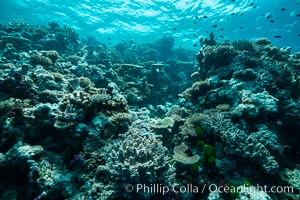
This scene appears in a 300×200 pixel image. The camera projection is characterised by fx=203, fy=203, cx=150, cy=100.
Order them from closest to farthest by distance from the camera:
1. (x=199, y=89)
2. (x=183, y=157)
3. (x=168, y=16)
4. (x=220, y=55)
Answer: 1. (x=183, y=157)
2. (x=199, y=89)
3. (x=220, y=55)
4. (x=168, y=16)

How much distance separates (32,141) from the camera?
5855 mm

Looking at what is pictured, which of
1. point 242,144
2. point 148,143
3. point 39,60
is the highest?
point 39,60

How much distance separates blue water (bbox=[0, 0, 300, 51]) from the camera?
25.1 m

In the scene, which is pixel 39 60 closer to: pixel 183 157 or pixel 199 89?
pixel 199 89

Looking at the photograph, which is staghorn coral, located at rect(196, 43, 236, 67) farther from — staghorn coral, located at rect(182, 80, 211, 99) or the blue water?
the blue water

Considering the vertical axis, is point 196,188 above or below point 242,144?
below

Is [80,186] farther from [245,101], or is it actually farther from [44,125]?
[245,101]

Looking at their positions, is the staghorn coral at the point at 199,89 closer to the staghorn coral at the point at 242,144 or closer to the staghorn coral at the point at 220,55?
the staghorn coral at the point at 220,55

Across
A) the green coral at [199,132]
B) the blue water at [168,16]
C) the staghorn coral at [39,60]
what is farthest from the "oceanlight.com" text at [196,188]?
the blue water at [168,16]

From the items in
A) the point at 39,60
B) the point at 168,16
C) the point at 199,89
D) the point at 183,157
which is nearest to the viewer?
the point at 183,157

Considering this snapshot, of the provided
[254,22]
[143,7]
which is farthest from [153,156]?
[254,22]

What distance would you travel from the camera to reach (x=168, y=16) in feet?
96.4

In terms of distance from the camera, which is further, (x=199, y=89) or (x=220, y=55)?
(x=220, y=55)

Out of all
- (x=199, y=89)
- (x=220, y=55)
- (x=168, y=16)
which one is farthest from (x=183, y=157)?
(x=168, y=16)
